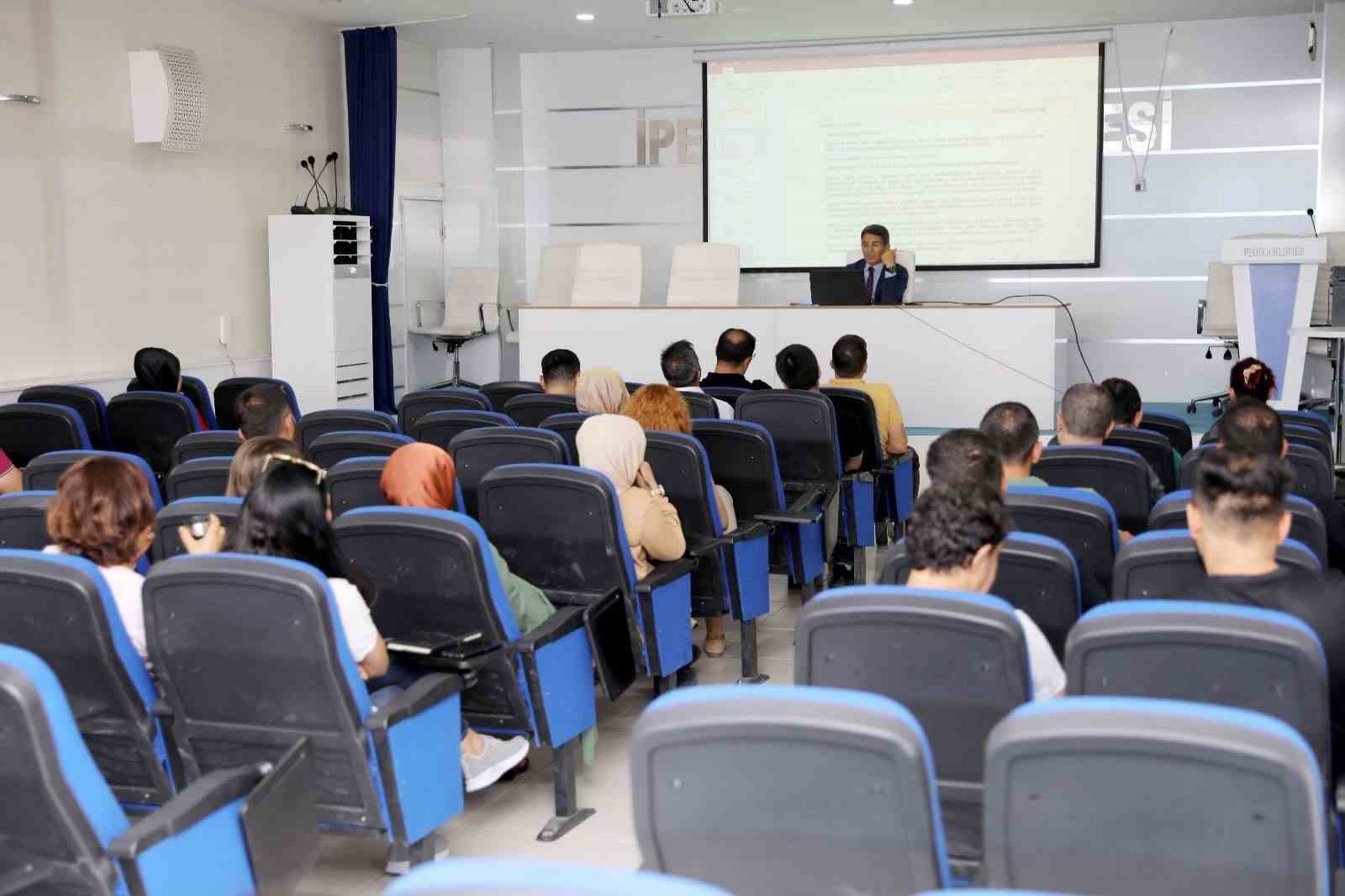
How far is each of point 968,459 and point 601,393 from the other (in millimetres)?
2144

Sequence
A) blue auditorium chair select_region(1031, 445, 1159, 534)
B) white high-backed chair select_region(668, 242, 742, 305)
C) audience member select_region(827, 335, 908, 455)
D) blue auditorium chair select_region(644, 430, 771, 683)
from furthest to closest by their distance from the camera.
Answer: white high-backed chair select_region(668, 242, 742, 305), audience member select_region(827, 335, 908, 455), blue auditorium chair select_region(644, 430, 771, 683), blue auditorium chair select_region(1031, 445, 1159, 534)

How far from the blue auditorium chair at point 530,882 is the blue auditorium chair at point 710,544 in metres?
3.08

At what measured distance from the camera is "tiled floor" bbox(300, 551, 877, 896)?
11.0 feet

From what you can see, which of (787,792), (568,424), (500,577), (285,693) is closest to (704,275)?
(568,424)

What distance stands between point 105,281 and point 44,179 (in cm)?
85

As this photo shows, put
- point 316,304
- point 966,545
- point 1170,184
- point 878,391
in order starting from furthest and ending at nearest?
point 1170,184 < point 316,304 < point 878,391 < point 966,545

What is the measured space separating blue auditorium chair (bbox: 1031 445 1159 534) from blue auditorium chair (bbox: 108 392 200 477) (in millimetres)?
3926

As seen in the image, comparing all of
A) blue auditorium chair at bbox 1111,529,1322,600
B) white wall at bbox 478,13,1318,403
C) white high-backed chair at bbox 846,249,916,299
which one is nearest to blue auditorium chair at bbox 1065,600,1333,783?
blue auditorium chair at bbox 1111,529,1322,600

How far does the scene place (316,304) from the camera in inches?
433

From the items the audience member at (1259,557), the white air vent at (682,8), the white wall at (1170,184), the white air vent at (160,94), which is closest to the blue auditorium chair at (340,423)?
the audience member at (1259,557)

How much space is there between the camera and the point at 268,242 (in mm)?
11125

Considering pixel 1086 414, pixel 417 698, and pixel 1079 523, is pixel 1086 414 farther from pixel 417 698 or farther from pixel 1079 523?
pixel 417 698

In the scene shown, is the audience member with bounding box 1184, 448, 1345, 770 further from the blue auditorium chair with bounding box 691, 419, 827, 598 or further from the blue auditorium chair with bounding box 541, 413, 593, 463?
the blue auditorium chair with bounding box 541, 413, 593, 463

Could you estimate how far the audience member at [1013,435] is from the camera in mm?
3902
